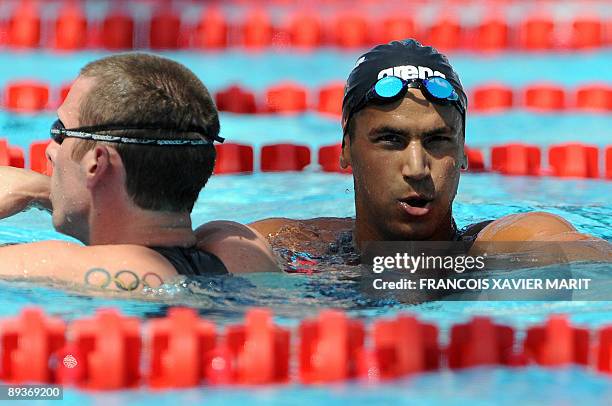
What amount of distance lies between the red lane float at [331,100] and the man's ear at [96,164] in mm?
4050

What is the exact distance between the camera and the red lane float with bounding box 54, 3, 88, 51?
7863 mm

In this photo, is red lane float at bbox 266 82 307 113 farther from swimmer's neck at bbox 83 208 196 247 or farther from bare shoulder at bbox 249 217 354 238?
swimmer's neck at bbox 83 208 196 247

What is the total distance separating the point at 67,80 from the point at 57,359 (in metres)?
4.73

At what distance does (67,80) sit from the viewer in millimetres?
7379

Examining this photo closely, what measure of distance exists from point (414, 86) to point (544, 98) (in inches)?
143

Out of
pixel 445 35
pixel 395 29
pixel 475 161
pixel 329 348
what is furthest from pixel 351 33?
pixel 329 348

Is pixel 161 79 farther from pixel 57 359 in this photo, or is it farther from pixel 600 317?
pixel 600 317

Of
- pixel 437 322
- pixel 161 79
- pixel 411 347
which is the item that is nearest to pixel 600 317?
pixel 437 322

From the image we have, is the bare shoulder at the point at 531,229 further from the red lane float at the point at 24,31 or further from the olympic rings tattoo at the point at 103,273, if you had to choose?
the red lane float at the point at 24,31

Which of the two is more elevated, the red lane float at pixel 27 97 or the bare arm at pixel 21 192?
the red lane float at pixel 27 97

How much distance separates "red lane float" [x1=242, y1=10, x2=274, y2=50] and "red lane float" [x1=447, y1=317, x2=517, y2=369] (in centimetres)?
526

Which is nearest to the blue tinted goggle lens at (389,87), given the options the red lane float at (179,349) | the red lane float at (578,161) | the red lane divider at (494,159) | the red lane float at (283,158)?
the red lane float at (179,349)

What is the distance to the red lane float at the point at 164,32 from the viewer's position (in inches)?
314

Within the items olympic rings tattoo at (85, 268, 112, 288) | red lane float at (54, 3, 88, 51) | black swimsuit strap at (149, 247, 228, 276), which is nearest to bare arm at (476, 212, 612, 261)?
black swimsuit strap at (149, 247, 228, 276)
